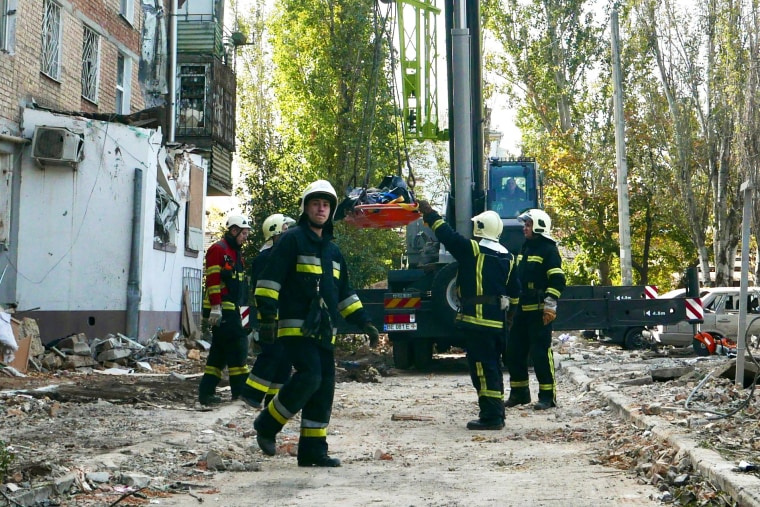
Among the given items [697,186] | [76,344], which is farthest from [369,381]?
[697,186]

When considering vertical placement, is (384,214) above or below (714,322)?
above

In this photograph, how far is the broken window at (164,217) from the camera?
21875 mm

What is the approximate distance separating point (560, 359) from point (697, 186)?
2042cm

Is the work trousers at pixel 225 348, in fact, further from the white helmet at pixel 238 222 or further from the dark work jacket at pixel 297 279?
the dark work jacket at pixel 297 279

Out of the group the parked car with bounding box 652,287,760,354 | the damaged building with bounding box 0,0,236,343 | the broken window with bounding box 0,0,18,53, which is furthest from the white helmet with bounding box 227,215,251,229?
the parked car with bounding box 652,287,760,354

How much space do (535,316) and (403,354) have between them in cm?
715

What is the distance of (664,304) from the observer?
19.0m

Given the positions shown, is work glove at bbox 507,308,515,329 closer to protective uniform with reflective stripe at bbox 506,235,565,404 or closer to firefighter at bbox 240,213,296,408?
protective uniform with reflective stripe at bbox 506,235,565,404

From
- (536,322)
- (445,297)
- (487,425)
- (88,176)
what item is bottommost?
(487,425)

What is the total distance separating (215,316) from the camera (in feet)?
36.4

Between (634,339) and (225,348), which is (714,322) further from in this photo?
(225,348)

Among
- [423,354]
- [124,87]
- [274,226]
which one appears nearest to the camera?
[274,226]

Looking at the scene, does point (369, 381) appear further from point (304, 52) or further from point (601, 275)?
point (601, 275)

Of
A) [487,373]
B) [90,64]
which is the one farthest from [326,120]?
[487,373]
